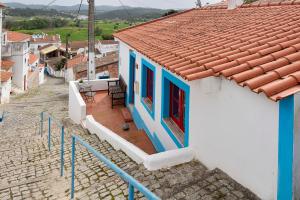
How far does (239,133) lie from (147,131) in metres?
5.99

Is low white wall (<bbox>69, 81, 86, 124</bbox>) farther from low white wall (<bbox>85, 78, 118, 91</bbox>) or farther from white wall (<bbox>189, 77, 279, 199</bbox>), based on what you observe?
white wall (<bbox>189, 77, 279, 199</bbox>)

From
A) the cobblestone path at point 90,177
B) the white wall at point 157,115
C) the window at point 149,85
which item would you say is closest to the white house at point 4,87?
the cobblestone path at point 90,177

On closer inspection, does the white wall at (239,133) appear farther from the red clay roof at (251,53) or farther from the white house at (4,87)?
the white house at (4,87)

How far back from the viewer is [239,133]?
4.66 metres

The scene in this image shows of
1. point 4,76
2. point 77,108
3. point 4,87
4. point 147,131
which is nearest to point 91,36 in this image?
point 77,108

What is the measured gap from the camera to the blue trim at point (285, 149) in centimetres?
370

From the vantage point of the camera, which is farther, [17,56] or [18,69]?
[18,69]

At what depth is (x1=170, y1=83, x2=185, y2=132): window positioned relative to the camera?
7.90 m

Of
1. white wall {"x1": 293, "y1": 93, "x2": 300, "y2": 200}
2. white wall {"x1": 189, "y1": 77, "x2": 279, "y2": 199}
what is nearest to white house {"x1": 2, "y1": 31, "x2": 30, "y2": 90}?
white wall {"x1": 189, "y1": 77, "x2": 279, "y2": 199}

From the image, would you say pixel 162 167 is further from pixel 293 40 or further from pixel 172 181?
pixel 293 40

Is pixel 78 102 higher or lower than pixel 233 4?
lower

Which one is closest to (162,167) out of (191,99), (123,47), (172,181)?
(172,181)

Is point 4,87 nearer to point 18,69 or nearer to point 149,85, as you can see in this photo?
point 18,69

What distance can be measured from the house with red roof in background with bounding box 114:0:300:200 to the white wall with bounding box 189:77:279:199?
1cm
